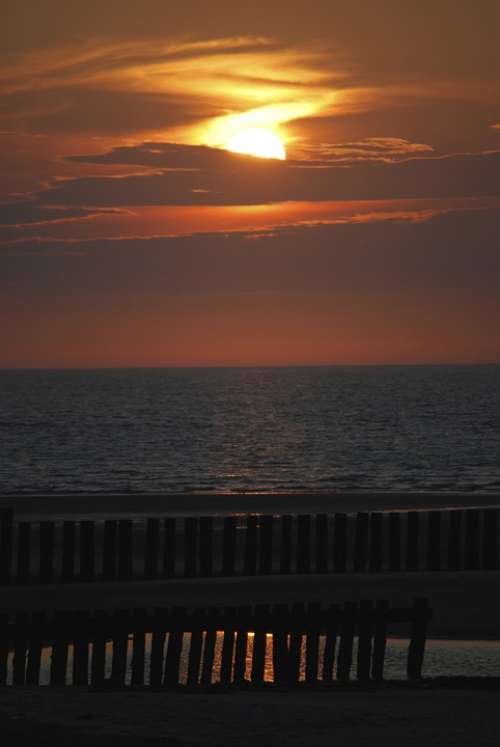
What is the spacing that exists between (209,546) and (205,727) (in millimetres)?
12733

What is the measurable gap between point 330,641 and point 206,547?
9.97 meters

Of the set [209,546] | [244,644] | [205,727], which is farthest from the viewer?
[209,546]

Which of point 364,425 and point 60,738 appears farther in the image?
point 364,425

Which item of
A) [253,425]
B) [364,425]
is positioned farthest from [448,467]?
[253,425]

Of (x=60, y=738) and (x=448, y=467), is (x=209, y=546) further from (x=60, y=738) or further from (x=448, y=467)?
(x=448, y=467)

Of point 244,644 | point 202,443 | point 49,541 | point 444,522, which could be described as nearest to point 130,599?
point 49,541

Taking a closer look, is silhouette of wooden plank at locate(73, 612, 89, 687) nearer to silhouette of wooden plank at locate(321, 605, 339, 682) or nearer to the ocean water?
silhouette of wooden plank at locate(321, 605, 339, 682)

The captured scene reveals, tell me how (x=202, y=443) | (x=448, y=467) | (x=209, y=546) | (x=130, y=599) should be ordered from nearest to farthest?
(x=130, y=599), (x=209, y=546), (x=448, y=467), (x=202, y=443)

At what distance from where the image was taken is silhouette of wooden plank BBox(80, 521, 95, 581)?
23.1m

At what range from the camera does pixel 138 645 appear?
1383cm

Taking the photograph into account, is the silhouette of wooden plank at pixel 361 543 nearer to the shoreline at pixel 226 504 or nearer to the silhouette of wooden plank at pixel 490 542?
the silhouette of wooden plank at pixel 490 542

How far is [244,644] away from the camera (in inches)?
559

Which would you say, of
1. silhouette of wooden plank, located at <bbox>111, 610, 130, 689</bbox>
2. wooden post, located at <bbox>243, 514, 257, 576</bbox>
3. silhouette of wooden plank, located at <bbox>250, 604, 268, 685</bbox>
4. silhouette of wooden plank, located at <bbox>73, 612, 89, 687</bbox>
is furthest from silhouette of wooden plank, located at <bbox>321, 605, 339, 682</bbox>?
wooden post, located at <bbox>243, 514, 257, 576</bbox>

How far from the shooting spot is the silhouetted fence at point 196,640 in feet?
45.0
